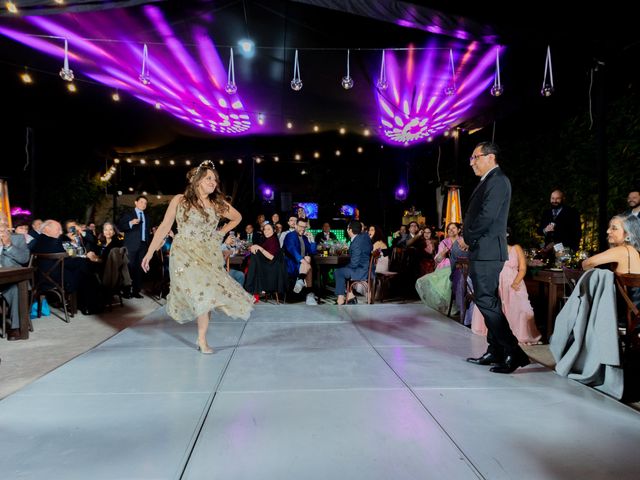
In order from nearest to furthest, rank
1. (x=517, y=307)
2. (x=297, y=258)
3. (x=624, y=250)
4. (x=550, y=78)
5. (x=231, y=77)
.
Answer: (x=624, y=250), (x=517, y=307), (x=550, y=78), (x=231, y=77), (x=297, y=258)

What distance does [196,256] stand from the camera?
10.5 feet

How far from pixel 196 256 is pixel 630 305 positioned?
2776 mm

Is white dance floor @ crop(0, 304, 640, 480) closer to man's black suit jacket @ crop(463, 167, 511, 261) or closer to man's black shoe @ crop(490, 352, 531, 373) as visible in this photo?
man's black shoe @ crop(490, 352, 531, 373)

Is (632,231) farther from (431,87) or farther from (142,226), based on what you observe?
(142,226)

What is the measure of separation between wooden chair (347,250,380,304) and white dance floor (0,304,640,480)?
2.76m

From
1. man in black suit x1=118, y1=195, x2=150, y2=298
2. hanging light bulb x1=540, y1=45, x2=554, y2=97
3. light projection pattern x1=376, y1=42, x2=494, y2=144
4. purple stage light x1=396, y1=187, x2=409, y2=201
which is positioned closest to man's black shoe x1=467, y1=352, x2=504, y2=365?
hanging light bulb x1=540, y1=45, x2=554, y2=97

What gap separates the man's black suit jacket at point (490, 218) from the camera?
266 cm

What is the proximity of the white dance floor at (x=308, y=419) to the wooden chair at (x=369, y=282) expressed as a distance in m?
2.76

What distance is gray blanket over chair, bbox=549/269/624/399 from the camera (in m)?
2.47

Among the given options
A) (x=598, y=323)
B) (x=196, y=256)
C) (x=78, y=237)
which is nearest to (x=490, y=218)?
(x=598, y=323)

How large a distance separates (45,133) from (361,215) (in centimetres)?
1020

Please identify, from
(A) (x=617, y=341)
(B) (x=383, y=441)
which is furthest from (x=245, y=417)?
(A) (x=617, y=341)

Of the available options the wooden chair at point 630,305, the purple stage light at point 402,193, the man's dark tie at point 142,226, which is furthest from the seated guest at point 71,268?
the purple stage light at point 402,193

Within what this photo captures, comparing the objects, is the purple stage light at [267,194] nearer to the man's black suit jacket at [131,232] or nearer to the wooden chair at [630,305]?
the man's black suit jacket at [131,232]
